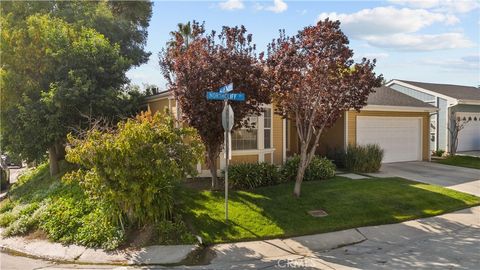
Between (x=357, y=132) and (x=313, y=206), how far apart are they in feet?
25.2

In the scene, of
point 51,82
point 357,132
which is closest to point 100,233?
point 51,82

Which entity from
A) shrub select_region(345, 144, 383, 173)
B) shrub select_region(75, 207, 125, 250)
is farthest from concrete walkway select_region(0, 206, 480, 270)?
shrub select_region(345, 144, 383, 173)

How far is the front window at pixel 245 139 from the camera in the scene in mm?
13867

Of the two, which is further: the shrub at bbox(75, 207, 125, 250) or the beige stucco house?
the beige stucco house

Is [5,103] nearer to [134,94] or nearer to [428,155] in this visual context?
[134,94]

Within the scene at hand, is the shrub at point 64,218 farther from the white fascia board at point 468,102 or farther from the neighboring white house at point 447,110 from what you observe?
the white fascia board at point 468,102

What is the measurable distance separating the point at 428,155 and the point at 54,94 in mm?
16219

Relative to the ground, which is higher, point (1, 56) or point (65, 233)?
point (1, 56)

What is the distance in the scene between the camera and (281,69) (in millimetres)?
10133

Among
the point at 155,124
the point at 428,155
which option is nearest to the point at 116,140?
the point at 155,124

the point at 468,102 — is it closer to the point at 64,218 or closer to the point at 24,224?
the point at 64,218

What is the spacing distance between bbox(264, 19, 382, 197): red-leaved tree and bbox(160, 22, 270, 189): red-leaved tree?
1.87ft

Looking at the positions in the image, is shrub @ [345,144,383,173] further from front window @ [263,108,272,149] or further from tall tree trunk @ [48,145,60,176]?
tall tree trunk @ [48,145,60,176]

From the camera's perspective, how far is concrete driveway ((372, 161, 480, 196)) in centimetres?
1352
